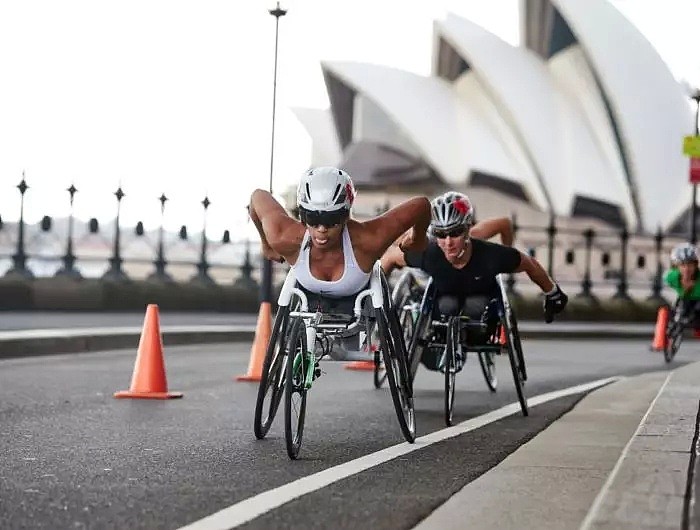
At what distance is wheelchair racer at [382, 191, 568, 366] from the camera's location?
9.52 meters

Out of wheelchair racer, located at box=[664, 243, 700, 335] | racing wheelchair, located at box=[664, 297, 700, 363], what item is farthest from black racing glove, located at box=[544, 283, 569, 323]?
racing wheelchair, located at box=[664, 297, 700, 363]

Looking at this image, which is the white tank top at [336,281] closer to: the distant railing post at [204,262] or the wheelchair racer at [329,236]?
the wheelchair racer at [329,236]

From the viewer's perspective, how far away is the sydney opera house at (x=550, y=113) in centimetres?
5772

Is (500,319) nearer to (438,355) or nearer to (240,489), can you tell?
(438,355)

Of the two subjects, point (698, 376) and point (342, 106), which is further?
point (342, 106)

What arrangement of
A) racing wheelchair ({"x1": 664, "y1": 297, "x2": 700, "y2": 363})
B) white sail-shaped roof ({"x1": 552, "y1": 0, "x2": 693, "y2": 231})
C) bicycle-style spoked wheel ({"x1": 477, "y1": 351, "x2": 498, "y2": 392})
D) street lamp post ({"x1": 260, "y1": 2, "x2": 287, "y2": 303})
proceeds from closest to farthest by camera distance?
bicycle-style spoked wheel ({"x1": 477, "y1": 351, "x2": 498, "y2": 392}) → racing wheelchair ({"x1": 664, "y1": 297, "x2": 700, "y2": 363}) → street lamp post ({"x1": 260, "y1": 2, "x2": 287, "y2": 303}) → white sail-shaped roof ({"x1": 552, "y1": 0, "x2": 693, "y2": 231})

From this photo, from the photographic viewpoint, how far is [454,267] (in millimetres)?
9656

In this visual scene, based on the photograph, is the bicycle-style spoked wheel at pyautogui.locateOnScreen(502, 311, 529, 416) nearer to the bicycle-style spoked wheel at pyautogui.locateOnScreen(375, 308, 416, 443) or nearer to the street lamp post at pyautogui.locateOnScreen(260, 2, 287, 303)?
the bicycle-style spoked wheel at pyautogui.locateOnScreen(375, 308, 416, 443)

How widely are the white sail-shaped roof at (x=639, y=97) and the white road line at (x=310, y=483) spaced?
160 ft

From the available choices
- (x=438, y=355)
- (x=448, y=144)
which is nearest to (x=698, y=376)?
(x=438, y=355)

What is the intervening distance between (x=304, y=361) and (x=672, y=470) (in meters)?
1.93

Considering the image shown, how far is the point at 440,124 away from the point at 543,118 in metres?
6.64

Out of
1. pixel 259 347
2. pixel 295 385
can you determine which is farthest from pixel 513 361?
pixel 259 347

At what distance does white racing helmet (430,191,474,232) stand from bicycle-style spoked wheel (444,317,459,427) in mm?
641
